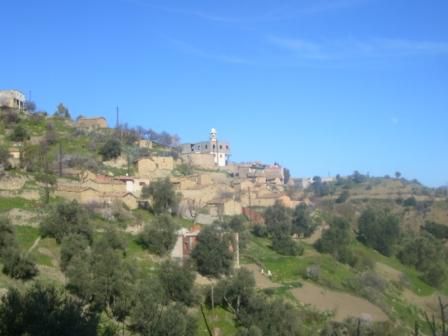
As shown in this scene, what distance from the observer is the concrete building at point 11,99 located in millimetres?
66125

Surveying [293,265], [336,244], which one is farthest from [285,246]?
[336,244]

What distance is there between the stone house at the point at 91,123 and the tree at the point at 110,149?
38.4 feet

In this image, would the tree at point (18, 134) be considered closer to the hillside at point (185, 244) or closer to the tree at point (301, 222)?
the hillside at point (185, 244)

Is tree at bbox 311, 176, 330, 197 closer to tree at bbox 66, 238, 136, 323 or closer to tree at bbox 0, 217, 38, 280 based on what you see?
tree at bbox 66, 238, 136, 323

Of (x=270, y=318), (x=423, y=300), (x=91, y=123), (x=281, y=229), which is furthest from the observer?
(x=91, y=123)

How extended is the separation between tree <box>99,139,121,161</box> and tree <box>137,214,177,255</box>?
2075 centimetres

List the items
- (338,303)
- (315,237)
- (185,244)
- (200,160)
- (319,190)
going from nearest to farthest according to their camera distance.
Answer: (185,244) → (338,303) → (315,237) → (200,160) → (319,190)

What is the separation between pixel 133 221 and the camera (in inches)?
1468

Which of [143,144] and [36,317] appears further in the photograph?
[143,144]

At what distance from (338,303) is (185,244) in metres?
11.0

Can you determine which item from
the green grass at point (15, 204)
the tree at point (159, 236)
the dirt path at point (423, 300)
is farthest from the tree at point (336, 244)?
the green grass at point (15, 204)

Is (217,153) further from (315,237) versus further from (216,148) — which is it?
(315,237)

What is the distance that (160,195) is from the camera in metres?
42.7

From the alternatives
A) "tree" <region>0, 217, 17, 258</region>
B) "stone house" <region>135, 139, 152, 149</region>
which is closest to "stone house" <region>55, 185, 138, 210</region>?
"tree" <region>0, 217, 17, 258</region>
